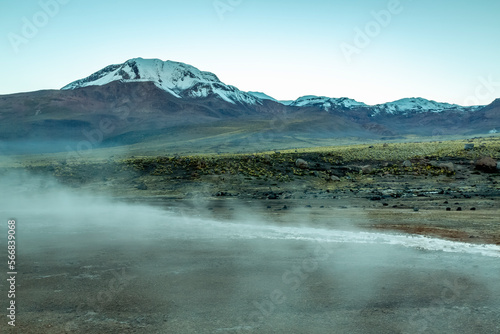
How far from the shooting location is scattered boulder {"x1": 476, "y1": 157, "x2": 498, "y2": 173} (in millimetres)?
34188

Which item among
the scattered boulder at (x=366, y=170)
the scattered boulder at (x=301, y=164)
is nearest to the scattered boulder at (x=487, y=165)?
the scattered boulder at (x=366, y=170)

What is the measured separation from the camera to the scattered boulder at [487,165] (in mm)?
34188

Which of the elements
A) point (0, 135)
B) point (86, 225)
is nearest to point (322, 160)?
point (86, 225)

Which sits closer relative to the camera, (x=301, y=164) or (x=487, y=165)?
(x=487, y=165)

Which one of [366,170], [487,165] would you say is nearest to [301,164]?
[366,170]

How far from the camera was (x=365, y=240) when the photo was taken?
13.2 m

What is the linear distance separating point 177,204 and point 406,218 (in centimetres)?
1301

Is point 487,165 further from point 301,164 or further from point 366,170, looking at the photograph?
point 301,164

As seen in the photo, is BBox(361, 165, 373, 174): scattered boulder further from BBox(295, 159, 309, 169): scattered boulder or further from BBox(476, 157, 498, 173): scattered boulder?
BBox(476, 157, 498, 173): scattered boulder

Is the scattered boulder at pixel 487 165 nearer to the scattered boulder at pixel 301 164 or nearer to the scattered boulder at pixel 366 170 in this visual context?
the scattered boulder at pixel 366 170

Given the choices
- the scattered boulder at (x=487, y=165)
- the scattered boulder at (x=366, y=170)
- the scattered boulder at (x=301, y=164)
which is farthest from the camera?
the scattered boulder at (x=301, y=164)

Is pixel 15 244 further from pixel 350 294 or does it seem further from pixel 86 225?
pixel 350 294

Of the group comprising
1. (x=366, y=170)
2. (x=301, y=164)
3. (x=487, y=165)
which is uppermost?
(x=301, y=164)

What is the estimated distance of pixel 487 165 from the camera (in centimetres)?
3472
